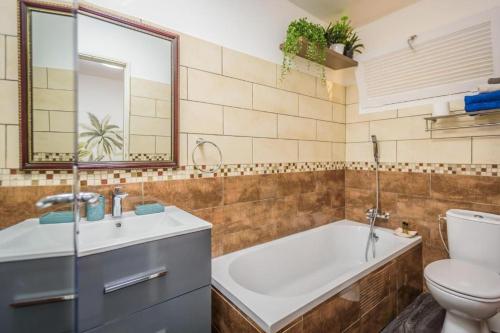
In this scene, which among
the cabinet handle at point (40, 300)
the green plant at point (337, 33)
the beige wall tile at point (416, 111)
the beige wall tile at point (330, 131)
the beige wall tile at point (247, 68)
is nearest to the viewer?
the cabinet handle at point (40, 300)

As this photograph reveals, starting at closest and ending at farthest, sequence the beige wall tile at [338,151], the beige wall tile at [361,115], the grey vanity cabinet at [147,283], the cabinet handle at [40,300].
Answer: the cabinet handle at [40,300], the grey vanity cabinet at [147,283], the beige wall tile at [361,115], the beige wall tile at [338,151]

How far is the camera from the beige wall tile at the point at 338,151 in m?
2.63

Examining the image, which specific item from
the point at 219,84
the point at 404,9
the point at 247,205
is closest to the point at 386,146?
the point at 404,9

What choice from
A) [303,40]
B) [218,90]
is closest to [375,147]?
[303,40]

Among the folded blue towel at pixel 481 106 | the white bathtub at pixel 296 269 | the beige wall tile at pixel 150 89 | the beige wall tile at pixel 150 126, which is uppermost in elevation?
the beige wall tile at pixel 150 89

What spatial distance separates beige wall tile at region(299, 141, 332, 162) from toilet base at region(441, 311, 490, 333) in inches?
58.9

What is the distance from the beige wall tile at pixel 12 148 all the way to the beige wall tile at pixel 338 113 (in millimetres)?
2539

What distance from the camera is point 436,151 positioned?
82.0 inches

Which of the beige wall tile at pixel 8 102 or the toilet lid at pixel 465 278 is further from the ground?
the beige wall tile at pixel 8 102

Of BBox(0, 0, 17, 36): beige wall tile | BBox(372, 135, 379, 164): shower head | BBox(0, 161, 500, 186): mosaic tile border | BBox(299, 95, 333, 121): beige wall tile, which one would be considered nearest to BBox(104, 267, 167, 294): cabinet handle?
BBox(0, 161, 500, 186): mosaic tile border

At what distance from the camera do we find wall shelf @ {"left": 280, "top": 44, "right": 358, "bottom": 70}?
7.09ft

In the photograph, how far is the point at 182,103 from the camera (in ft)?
5.18

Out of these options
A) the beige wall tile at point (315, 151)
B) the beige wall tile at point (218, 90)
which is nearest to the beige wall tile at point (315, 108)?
the beige wall tile at point (315, 151)

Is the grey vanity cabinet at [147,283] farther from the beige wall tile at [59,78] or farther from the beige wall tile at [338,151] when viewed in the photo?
the beige wall tile at [338,151]
